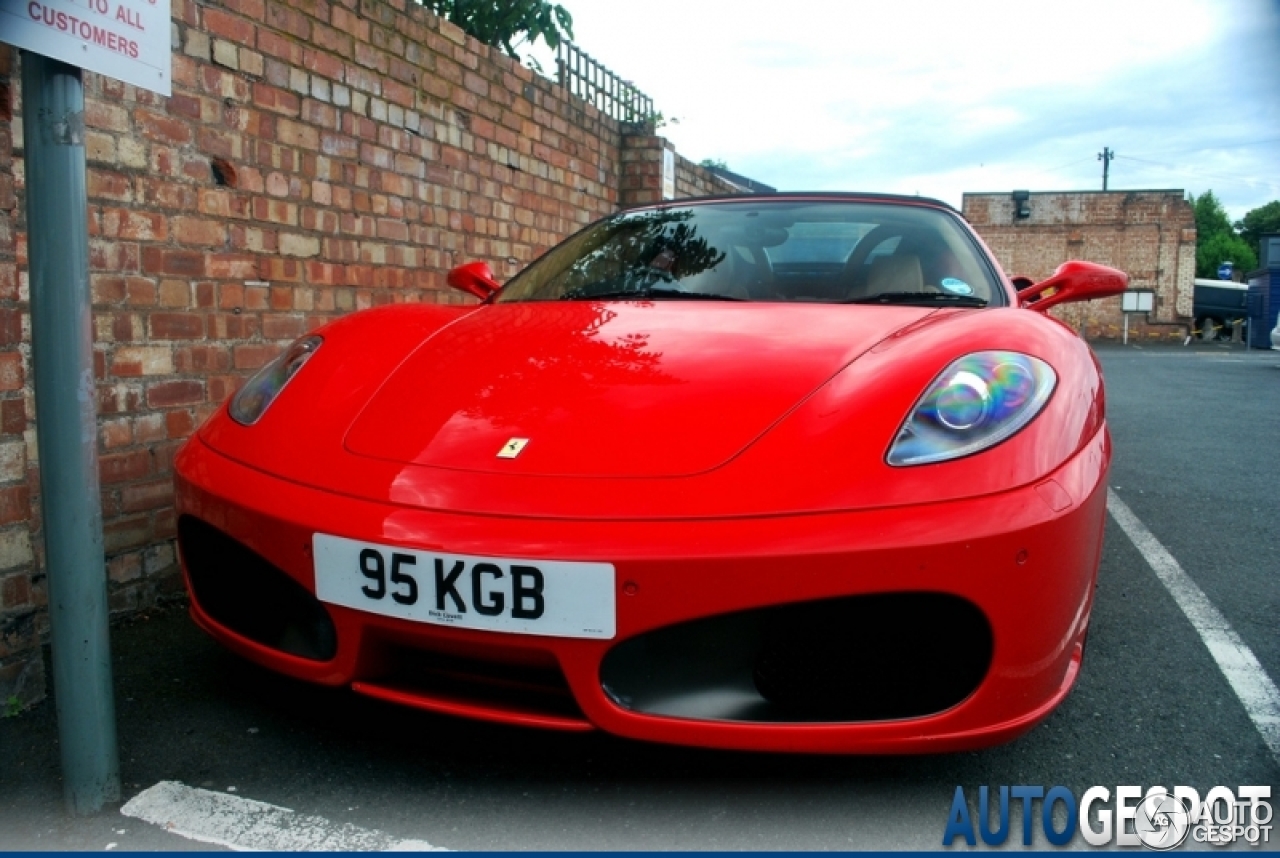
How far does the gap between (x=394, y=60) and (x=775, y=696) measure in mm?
3681

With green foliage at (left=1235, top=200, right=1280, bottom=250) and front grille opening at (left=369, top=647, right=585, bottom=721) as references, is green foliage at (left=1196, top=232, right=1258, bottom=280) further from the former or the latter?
front grille opening at (left=369, top=647, right=585, bottom=721)

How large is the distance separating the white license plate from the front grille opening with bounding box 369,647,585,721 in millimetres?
96

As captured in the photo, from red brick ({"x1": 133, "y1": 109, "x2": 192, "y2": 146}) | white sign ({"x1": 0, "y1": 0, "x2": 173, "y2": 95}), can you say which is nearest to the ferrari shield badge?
white sign ({"x1": 0, "y1": 0, "x2": 173, "y2": 95})

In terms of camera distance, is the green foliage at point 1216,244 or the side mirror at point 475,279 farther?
the green foliage at point 1216,244

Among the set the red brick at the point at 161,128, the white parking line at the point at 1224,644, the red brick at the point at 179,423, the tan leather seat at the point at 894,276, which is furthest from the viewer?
the red brick at the point at 179,423

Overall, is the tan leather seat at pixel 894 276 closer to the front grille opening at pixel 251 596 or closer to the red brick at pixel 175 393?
the front grille opening at pixel 251 596

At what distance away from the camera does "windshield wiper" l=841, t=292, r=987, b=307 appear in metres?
2.39

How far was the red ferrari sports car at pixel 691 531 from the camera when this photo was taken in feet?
4.96

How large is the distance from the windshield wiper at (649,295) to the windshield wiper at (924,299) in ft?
1.07

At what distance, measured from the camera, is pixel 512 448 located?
175 centimetres

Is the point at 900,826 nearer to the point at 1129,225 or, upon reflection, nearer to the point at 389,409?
the point at 389,409

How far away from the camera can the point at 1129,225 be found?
104ft

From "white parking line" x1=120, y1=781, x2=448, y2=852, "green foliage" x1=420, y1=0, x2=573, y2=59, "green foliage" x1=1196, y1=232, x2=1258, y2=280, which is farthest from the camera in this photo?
"green foliage" x1=1196, y1=232, x2=1258, y2=280

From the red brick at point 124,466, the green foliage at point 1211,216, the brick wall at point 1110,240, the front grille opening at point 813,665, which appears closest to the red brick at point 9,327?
the red brick at point 124,466
